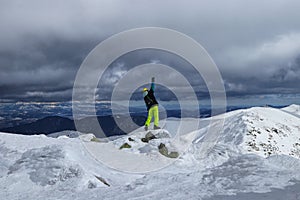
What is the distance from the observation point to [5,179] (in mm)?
9359

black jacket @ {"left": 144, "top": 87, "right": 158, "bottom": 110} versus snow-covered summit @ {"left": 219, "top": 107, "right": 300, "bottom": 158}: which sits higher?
black jacket @ {"left": 144, "top": 87, "right": 158, "bottom": 110}

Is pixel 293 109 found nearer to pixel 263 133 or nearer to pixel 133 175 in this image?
pixel 263 133

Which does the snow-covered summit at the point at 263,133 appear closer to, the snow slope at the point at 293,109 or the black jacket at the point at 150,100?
the black jacket at the point at 150,100

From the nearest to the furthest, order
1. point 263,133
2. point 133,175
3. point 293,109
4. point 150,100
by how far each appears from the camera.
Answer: point 133,175 → point 150,100 → point 263,133 → point 293,109

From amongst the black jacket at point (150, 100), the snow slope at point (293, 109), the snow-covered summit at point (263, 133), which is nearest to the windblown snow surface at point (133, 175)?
the black jacket at point (150, 100)

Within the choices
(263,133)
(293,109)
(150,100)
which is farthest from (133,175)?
(293,109)

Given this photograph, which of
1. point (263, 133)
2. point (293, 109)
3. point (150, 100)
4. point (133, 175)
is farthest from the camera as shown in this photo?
point (293, 109)

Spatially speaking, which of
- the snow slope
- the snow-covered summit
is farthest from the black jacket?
the snow slope

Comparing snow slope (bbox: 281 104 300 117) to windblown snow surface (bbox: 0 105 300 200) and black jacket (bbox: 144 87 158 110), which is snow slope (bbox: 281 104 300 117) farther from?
windblown snow surface (bbox: 0 105 300 200)

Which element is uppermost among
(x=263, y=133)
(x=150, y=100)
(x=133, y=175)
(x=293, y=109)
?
(x=150, y=100)

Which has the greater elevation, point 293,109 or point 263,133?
point 293,109

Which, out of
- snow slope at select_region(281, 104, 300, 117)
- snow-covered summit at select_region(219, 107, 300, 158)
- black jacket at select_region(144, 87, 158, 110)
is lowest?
snow-covered summit at select_region(219, 107, 300, 158)

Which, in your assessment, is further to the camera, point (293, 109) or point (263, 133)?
point (293, 109)

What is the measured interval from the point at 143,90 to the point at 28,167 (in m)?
12.3
